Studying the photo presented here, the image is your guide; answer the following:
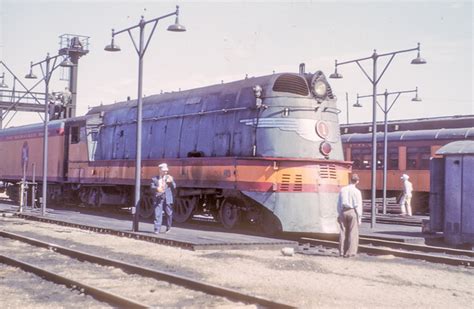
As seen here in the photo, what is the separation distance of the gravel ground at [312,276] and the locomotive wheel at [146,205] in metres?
5.45

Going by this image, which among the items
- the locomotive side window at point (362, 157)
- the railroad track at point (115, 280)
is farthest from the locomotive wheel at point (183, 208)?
the locomotive side window at point (362, 157)

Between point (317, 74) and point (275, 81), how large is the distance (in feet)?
3.81

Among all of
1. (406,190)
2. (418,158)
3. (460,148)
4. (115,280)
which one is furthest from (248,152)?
(418,158)

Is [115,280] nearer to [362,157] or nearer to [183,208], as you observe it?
[183,208]

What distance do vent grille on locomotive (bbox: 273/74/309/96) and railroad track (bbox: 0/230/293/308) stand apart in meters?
6.76

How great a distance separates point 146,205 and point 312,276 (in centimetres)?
1125

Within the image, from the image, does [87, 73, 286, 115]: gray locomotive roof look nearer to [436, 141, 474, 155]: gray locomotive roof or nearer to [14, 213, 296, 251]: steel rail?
[436, 141, 474, 155]: gray locomotive roof

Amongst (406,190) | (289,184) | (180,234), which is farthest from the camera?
(406,190)

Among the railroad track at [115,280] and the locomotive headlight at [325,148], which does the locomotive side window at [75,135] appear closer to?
the railroad track at [115,280]

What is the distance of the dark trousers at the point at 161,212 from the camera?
15.5 metres

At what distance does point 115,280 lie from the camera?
964cm

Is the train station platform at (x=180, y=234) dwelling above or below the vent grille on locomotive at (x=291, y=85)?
below

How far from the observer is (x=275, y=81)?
15.9m

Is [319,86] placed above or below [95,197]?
above
